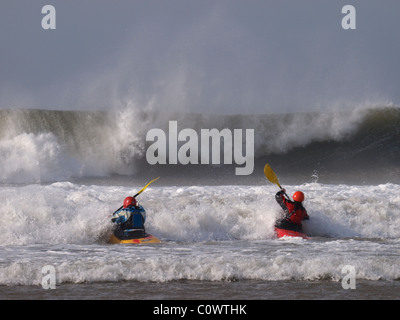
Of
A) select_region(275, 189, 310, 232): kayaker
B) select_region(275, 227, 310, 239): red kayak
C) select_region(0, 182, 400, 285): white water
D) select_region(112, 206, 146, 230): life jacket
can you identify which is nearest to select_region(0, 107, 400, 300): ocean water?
select_region(0, 182, 400, 285): white water

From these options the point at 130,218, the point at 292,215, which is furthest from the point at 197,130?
the point at 130,218

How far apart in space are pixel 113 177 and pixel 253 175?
4915 millimetres

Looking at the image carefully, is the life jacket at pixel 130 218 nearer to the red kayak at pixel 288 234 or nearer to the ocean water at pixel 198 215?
the ocean water at pixel 198 215

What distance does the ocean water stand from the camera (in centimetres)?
634

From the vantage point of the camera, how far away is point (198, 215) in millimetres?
10766

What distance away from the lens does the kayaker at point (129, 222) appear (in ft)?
29.6

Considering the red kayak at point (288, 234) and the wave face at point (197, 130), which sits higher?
the wave face at point (197, 130)

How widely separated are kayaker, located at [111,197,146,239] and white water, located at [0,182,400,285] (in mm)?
388

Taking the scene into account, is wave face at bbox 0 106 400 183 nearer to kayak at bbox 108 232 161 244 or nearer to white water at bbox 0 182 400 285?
white water at bbox 0 182 400 285

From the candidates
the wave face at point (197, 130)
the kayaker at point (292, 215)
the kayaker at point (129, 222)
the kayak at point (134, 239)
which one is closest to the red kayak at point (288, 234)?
the kayaker at point (292, 215)

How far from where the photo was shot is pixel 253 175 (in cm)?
1941

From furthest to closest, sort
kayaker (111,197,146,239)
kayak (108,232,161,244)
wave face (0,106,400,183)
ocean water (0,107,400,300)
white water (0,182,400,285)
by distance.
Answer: wave face (0,106,400,183)
kayaker (111,197,146,239)
kayak (108,232,161,244)
white water (0,182,400,285)
ocean water (0,107,400,300)

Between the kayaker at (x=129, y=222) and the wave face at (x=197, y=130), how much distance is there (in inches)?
380

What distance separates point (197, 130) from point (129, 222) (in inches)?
531
